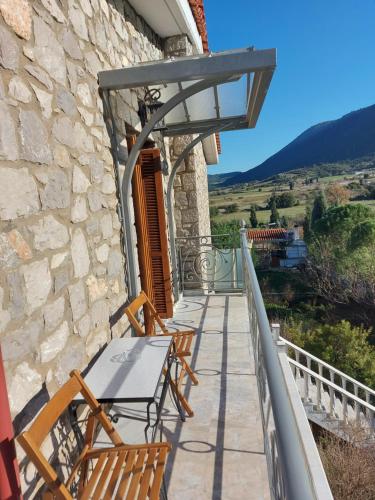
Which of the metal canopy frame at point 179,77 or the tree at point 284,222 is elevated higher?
the metal canopy frame at point 179,77

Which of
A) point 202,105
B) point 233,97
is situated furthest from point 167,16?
point 233,97

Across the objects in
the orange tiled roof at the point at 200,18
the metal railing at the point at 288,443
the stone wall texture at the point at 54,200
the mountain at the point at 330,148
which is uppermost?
the mountain at the point at 330,148

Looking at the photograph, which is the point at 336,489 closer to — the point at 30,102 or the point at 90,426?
the point at 90,426

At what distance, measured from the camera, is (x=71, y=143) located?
2.30m

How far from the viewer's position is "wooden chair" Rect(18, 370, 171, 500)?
4.58 ft

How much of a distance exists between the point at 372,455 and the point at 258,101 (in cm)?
536

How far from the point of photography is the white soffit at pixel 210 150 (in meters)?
A: 7.83

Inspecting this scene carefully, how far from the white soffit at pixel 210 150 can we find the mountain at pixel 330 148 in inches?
3182

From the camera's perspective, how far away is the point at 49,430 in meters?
1.57

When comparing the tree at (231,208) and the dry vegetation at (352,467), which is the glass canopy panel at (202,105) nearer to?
the dry vegetation at (352,467)

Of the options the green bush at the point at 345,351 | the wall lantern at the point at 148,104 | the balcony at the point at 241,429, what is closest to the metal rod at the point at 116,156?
the wall lantern at the point at 148,104

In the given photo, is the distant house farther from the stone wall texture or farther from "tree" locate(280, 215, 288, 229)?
the stone wall texture

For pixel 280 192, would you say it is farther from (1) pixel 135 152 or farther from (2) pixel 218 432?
(2) pixel 218 432

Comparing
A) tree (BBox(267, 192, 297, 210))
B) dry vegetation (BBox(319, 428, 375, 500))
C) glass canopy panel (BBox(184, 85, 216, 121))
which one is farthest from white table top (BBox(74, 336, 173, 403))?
tree (BBox(267, 192, 297, 210))
